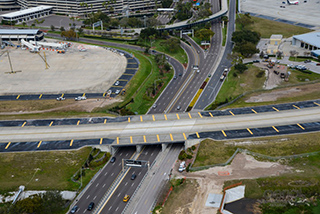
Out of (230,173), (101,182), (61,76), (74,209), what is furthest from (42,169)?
(61,76)

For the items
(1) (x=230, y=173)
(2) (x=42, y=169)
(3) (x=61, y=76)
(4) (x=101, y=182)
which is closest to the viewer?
(1) (x=230, y=173)

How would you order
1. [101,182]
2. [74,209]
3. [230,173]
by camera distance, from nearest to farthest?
[74,209] < [230,173] < [101,182]

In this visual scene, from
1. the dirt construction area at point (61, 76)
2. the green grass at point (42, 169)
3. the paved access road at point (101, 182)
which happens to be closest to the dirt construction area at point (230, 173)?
the paved access road at point (101, 182)

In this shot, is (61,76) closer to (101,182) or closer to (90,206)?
(101,182)

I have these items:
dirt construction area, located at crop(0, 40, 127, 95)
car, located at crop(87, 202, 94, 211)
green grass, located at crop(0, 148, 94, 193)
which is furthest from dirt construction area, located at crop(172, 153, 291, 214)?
dirt construction area, located at crop(0, 40, 127, 95)

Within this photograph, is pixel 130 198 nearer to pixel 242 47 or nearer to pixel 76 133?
pixel 76 133

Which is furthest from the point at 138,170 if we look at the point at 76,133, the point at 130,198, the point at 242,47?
the point at 242,47

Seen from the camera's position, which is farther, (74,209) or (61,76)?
(61,76)

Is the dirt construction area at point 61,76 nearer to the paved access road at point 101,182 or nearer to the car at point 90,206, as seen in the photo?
the paved access road at point 101,182
